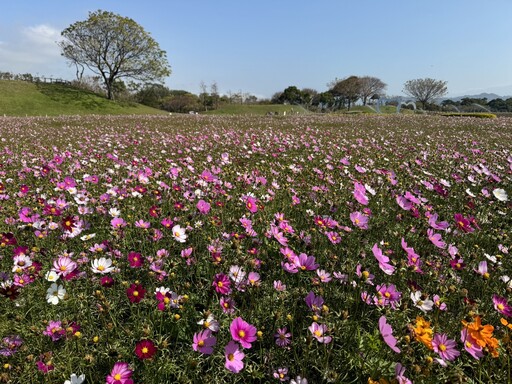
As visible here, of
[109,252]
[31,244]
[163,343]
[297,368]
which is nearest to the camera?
[163,343]

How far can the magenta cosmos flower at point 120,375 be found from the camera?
118 cm

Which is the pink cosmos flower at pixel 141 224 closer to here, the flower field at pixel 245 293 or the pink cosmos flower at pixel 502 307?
the flower field at pixel 245 293

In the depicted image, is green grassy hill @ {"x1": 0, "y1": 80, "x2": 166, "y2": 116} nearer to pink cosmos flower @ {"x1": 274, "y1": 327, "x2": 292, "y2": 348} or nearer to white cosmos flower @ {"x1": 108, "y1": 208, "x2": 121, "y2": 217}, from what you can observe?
white cosmos flower @ {"x1": 108, "y1": 208, "x2": 121, "y2": 217}

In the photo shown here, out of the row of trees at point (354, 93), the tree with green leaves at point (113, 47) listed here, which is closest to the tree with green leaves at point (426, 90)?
the row of trees at point (354, 93)

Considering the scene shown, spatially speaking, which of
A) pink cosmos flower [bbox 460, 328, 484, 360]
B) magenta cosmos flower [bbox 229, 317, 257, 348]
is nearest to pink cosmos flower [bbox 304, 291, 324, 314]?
magenta cosmos flower [bbox 229, 317, 257, 348]

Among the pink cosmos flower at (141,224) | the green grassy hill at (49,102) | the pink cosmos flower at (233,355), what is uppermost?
the green grassy hill at (49,102)

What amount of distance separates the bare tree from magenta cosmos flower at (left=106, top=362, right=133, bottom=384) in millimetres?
73304

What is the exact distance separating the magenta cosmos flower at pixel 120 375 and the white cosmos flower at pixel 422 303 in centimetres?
121

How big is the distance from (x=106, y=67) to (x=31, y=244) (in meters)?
43.9

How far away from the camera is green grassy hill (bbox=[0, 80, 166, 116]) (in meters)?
29.1

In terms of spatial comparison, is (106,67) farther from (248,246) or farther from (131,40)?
(248,246)


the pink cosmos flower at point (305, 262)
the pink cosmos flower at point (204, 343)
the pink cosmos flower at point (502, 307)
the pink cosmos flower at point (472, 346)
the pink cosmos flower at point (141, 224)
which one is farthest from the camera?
the pink cosmos flower at point (141, 224)

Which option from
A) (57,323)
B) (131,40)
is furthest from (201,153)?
(131,40)

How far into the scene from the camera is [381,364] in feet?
4.57
